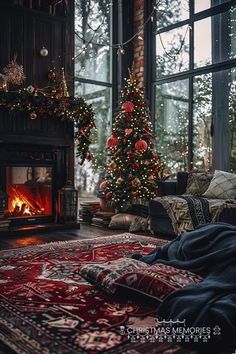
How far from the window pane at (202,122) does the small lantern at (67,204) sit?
7.64 ft

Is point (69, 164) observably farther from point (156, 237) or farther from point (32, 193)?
point (156, 237)

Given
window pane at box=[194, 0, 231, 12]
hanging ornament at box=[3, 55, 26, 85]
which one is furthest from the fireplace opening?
window pane at box=[194, 0, 231, 12]

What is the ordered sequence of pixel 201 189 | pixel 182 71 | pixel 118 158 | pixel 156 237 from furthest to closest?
pixel 182 71, pixel 118 158, pixel 201 189, pixel 156 237

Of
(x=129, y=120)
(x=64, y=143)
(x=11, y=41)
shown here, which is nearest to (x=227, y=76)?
(x=129, y=120)

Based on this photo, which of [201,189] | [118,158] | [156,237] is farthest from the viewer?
[118,158]

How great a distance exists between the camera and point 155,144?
24.2ft

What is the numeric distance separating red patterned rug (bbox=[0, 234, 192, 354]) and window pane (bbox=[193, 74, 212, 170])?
3.50m

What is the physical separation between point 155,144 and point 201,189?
79.3 inches

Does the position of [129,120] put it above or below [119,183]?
above

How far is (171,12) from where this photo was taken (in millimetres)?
7195

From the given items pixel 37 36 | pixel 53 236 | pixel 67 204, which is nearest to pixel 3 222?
pixel 53 236

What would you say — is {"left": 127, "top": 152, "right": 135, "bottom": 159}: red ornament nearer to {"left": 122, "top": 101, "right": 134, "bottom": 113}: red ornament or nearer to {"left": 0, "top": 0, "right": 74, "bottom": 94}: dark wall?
{"left": 122, "top": 101, "right": 134, "bottom": 113}: red ornament

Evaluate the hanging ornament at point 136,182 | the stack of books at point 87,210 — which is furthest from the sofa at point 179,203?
the stack of books at point 87,210

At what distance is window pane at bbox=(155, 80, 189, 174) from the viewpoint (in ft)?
22.8
